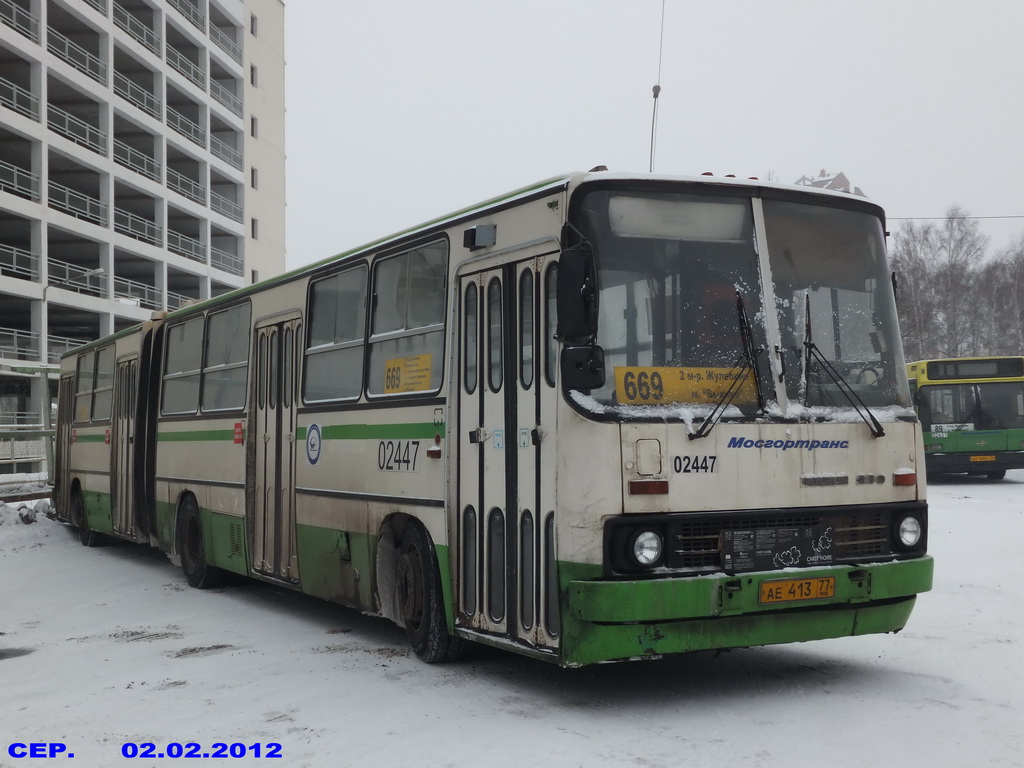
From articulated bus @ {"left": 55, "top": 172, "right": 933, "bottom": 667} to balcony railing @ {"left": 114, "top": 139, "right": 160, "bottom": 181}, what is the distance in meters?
51.6

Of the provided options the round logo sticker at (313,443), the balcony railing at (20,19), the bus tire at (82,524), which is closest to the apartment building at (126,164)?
the balcony railing at (20,19)

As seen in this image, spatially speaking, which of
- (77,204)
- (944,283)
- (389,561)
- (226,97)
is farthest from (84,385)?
(944,283)

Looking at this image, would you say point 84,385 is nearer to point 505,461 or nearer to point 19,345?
point 505,461

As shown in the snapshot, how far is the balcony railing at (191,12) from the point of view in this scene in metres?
62.8

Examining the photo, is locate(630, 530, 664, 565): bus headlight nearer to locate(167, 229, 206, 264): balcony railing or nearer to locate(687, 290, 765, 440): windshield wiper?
locate(687, 290, 765, 440): windshield wiper

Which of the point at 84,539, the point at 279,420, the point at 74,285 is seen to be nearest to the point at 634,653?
the point at 279,420

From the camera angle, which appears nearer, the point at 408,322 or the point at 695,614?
the point at 695,614

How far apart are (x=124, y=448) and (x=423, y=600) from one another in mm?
9394

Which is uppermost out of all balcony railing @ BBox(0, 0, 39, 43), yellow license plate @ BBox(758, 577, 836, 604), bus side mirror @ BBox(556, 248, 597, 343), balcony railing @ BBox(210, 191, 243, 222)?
balcony railing @ BBox(0, 0, 39, 43)

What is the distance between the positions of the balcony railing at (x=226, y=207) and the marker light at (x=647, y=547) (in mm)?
63223

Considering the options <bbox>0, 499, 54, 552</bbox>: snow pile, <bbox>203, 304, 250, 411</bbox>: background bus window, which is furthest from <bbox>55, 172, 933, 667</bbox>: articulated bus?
<bbox>0, 499, 54, 552</bbox>: snow pile

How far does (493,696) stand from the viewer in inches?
302

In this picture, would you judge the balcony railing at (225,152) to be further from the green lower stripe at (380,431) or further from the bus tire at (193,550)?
the green lower stripe at (380,431)

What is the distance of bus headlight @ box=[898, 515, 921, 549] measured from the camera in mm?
7762
